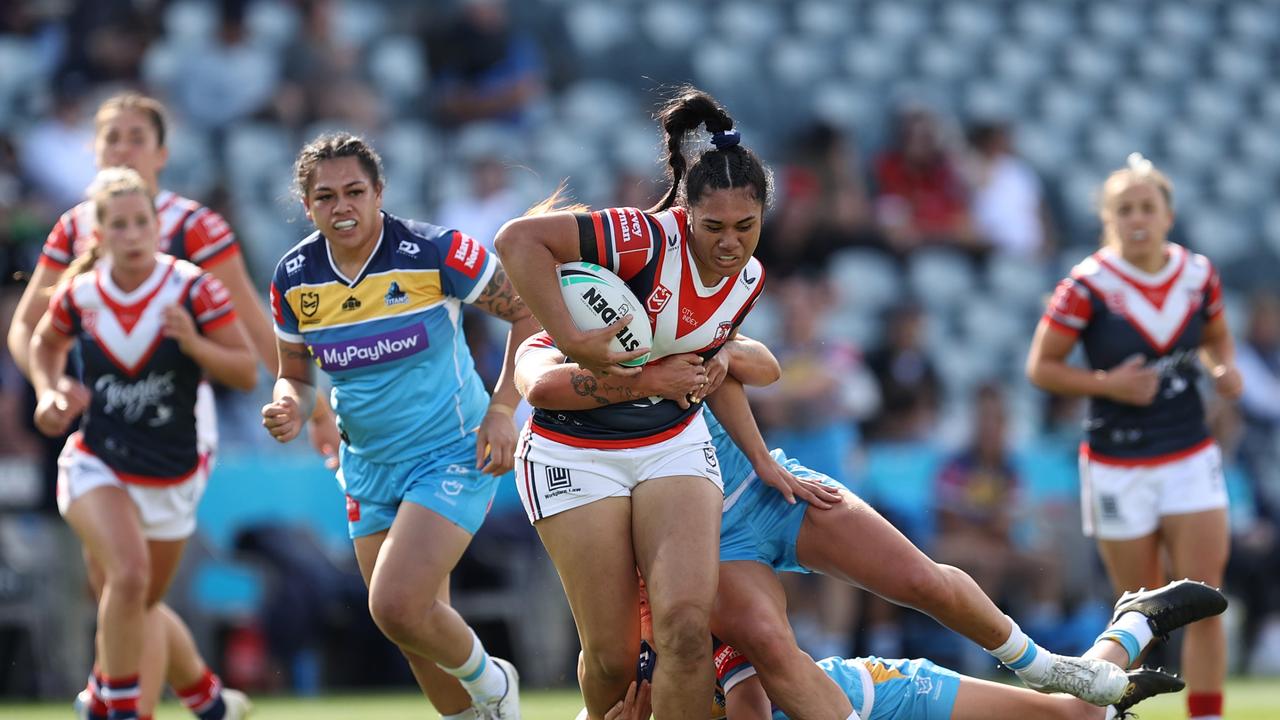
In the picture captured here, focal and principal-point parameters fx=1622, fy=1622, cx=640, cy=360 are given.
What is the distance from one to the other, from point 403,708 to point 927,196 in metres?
6.54

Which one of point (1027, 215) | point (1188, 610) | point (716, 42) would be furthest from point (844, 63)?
point (1188, 610)

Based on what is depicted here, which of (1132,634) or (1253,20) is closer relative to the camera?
(1132,634)

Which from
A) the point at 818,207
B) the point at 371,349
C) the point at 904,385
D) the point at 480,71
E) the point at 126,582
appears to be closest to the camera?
the point at 371,349

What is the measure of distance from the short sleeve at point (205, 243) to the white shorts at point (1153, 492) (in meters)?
3.78

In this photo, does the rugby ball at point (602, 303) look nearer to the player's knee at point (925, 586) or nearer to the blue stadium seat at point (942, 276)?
the player's knee at point (925, 586)

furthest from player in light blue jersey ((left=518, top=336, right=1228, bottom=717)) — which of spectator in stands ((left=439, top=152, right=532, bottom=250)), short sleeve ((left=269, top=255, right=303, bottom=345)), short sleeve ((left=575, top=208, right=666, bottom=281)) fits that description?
spectator in stands ((left=439, top=152, right=532, bottom=250))

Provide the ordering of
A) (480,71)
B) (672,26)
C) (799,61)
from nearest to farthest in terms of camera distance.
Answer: (480,71) < (672,26) < (799,61)

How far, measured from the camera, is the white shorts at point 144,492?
6.19m

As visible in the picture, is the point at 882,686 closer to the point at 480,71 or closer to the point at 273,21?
the point at 480,71

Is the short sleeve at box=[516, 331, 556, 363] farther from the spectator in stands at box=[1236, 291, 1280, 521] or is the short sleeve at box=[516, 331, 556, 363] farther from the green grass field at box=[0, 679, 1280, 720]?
the spectator in stands at box=[1236, 291, 1280, 521]

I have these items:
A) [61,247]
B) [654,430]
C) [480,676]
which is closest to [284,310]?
[480,676]

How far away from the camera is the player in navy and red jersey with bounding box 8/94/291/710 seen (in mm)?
6727

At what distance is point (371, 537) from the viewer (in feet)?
18.9

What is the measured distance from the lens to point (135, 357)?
6.29 metres
